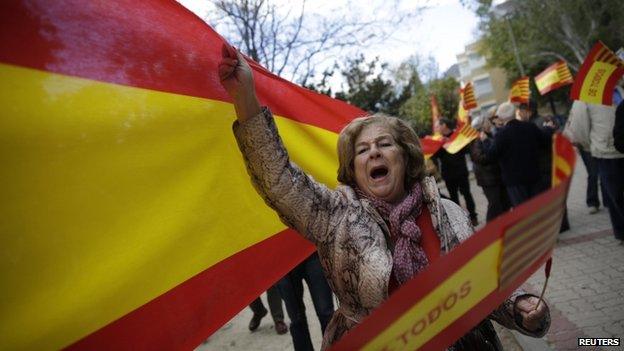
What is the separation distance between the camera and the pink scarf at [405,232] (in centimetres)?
159

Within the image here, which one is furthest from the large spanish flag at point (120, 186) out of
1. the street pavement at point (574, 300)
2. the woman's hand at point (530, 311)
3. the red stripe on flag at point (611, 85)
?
the red stripe on flag at point (611, 85)

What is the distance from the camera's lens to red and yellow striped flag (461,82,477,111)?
9906 mm

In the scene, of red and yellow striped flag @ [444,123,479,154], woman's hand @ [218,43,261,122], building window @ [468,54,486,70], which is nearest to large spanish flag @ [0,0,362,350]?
woman's hand @ [218,43,261,122]

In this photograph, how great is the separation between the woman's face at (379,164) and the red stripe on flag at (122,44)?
517mm

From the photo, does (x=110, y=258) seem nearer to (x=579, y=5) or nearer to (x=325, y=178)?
(x=325, y=178)

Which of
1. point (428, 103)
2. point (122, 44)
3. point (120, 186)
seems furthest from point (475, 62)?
point (120, 186)

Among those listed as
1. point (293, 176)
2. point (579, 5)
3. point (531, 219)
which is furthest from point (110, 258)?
point (579, 5)

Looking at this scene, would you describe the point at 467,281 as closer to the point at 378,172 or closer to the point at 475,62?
the point at 378,172

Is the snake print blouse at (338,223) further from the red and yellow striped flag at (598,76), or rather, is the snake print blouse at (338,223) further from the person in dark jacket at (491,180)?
the person in dark jacket at (491,180)

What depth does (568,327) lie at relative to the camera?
3707 mm

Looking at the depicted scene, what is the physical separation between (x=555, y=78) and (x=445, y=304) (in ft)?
37.6

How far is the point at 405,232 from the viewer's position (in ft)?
5.49

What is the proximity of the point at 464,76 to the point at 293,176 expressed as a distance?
75.5m

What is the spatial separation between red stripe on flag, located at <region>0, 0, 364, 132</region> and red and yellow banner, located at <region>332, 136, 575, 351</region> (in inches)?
43.4
